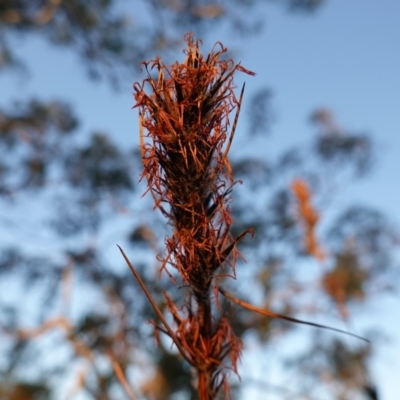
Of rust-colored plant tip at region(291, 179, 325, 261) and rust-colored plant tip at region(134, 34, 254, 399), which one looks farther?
rust-colored plant tip at region(291, 179, 325, 261)

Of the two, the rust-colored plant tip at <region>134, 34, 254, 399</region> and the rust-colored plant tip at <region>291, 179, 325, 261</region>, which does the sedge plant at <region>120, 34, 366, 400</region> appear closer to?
the rust-colored plant tip at <region>134, 34, 254, 399</region>

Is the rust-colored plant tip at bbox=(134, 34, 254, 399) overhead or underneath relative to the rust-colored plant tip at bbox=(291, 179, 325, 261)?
underneath

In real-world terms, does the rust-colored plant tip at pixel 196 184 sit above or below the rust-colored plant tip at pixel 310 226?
below

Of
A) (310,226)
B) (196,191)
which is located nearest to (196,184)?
(196,191)

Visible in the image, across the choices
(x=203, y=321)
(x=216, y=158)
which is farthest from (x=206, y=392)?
(x=216, y=158)

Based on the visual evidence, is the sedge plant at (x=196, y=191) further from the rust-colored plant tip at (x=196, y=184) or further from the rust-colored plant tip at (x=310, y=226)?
the rust-colored plant tip at (x=310, y=226)

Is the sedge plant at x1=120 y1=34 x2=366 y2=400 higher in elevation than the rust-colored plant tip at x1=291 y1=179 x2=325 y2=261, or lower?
lower

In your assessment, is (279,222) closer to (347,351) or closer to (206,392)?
(347,351)

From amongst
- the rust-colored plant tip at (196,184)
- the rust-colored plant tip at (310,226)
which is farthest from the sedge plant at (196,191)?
the rust-colored plant tip at (310,226)

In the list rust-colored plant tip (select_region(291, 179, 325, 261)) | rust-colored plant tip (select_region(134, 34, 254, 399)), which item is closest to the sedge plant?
rust-colored plant tip (select_region(134, 34, 254, 399))
